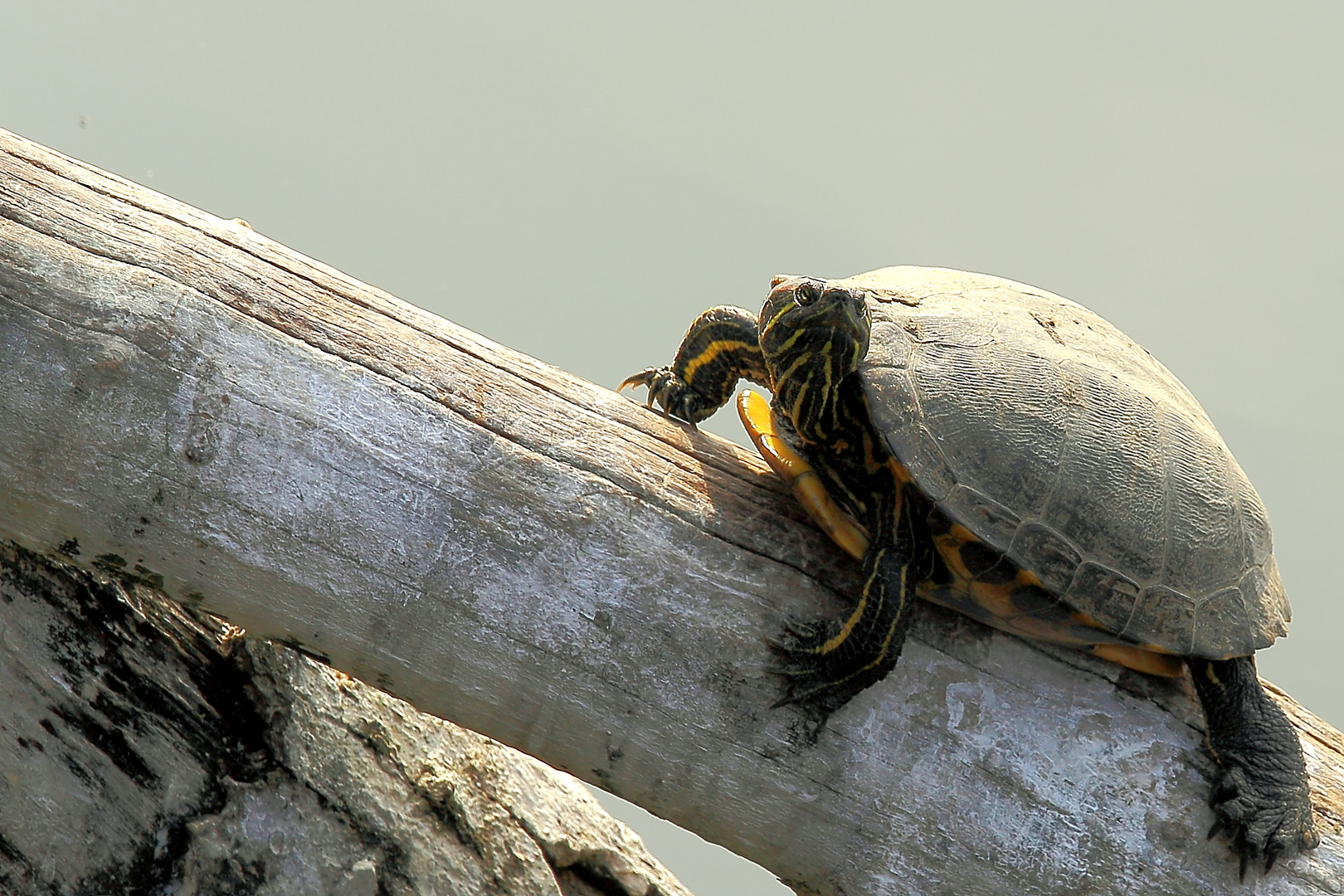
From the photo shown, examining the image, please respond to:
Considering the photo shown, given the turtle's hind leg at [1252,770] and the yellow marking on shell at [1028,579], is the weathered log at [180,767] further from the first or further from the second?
the turtle's hind leg at [1252,770]

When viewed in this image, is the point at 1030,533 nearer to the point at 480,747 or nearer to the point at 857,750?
the point at 857,750

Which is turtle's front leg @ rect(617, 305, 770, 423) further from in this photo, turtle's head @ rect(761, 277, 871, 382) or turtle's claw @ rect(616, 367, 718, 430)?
turtle's head @ rect(761, 277, 871, 382)

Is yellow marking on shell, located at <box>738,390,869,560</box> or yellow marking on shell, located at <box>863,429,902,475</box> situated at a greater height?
yellow marking on shell, located at <box>863,429,902,475</box>

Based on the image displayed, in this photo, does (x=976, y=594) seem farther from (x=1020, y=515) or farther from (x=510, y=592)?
(x=510, y=592)

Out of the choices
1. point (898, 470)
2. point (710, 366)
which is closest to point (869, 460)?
point (898, 470)

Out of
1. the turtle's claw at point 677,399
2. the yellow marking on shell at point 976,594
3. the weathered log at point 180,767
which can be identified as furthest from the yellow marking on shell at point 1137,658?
the weathered log at point 180,767

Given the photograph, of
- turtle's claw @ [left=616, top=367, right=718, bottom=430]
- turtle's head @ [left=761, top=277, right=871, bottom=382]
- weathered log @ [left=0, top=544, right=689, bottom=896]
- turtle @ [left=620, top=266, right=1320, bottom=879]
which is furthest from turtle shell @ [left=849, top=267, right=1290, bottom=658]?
weathered log @ [left=0, top=544, right=689, bottom=896]
